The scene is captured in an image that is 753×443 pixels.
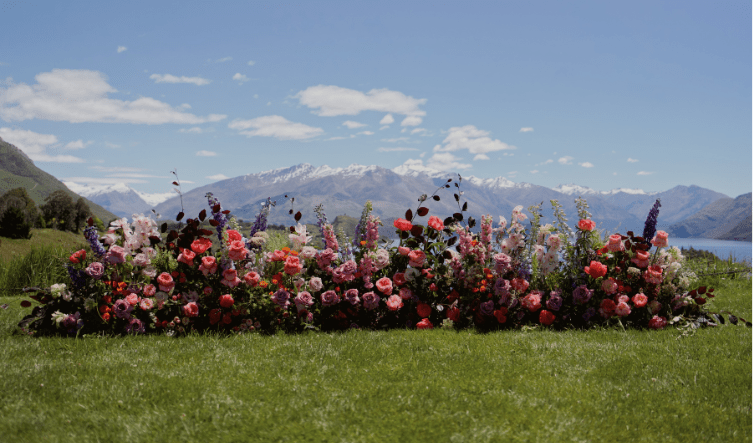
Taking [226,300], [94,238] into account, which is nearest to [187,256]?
[226,300]

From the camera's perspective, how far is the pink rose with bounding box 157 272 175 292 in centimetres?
583

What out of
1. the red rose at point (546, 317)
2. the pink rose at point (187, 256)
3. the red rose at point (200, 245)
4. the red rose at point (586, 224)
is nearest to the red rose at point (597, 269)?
the red rose at point (586, 224)

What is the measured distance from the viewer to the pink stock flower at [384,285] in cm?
630

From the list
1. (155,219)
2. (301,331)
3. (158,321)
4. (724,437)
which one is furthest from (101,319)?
(724,437)

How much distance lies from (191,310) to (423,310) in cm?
323

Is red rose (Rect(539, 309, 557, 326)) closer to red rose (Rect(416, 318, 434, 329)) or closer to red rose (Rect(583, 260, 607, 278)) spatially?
red rose (Rect(583, 260, 607, 278))

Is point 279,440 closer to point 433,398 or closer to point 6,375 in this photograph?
point 433,398

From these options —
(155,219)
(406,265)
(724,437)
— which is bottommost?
(724,437)

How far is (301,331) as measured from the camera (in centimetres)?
603

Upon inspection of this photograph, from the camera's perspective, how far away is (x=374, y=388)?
4.09 metres

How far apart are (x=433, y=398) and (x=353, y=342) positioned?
172 centimetres

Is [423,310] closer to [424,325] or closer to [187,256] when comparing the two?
[424,325]

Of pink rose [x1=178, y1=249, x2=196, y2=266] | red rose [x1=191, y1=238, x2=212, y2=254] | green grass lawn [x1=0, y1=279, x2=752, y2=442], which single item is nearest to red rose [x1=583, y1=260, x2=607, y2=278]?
green grass lawn [x1=0, y1=279, x2=752, y2=442]

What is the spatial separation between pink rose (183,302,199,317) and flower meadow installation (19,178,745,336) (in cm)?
1
